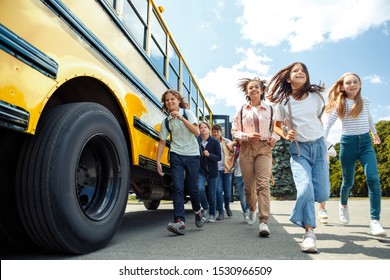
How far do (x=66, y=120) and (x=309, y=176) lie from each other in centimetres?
165

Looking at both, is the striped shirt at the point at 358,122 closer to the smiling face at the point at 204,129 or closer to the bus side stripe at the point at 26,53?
the smiling face at the point at 204,129

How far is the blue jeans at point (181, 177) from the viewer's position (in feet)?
9.43

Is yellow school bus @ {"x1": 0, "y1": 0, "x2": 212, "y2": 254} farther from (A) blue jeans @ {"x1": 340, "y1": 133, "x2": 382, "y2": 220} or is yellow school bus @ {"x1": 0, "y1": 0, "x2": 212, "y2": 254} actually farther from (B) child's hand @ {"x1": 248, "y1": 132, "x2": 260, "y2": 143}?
(A) blue jeans @ {"x1": 340, "y1": 133, "x2": 382, "y2": 220}

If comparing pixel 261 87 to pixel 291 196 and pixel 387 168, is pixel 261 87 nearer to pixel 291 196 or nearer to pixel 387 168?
pixel 291 196

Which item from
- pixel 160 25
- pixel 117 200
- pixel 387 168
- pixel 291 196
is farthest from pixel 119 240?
pixel 387 168

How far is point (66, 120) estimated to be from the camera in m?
1.72

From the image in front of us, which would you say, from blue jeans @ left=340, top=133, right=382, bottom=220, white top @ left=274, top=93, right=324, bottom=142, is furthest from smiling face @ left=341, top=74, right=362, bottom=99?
white top @ left=274, top=93, right=324, bottom=142

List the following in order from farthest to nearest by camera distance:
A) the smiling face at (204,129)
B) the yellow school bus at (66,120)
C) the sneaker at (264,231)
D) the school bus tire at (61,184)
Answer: the smiling face at (204,129)
the sneaker at (264,231)
the school bus tire at (61,184)
the yellow school bus at (66,120)

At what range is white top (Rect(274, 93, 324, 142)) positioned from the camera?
245 centimetres

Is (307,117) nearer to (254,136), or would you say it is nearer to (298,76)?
(298,76)

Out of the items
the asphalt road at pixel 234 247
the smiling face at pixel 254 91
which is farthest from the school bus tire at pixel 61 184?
the smiling face at pixel 254 91

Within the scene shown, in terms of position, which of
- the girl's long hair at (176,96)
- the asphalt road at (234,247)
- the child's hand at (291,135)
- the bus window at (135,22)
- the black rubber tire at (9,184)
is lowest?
the asphalt road at (234,247)

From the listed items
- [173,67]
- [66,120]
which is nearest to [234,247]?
[66,120]

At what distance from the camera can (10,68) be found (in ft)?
4.39
